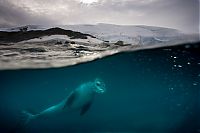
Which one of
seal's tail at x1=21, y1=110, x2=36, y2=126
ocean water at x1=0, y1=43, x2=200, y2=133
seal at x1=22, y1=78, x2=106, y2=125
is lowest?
ocean water at x1=0, y1=43, x2=200, y2=133

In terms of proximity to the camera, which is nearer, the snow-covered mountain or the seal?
the snow-covered mountain

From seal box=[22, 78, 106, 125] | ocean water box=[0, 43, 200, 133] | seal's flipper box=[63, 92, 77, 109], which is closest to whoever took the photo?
seal box=[22, 78, 106, 125]

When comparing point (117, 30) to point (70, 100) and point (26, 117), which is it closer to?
point (70, 100)

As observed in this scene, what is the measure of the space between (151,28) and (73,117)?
45548mm

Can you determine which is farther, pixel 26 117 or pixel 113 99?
pixel 113 99

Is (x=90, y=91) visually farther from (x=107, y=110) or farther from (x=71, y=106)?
(x=107, y=110)

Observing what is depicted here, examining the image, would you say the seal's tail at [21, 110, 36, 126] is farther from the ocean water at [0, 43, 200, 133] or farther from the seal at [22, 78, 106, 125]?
the ocean water at [0, 43, 200, 133]

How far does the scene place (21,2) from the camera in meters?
9.98

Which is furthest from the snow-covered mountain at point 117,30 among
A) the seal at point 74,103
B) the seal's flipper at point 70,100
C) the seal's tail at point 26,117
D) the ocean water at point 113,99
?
the ocean water at point 113,99

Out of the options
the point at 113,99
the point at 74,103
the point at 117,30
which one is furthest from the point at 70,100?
the point at 113,99

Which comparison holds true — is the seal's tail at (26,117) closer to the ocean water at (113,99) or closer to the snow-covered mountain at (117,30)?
the snow-covered mountain at (117,30)

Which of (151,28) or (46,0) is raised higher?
(46,0)

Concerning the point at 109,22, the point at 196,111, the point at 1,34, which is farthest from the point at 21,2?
the point at 196,111

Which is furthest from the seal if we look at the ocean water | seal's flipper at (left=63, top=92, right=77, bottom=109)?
the ocean water
